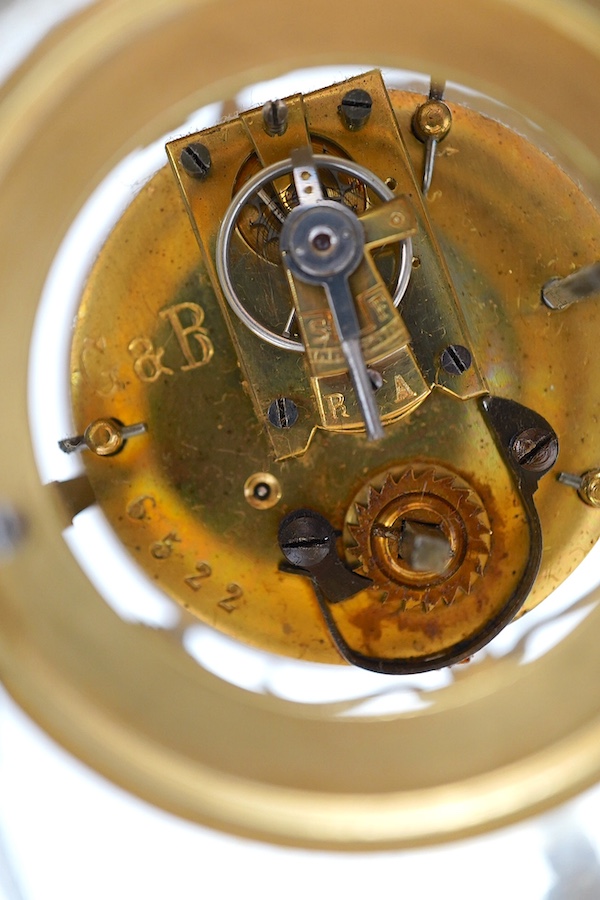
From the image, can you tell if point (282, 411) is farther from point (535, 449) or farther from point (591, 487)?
point (591, 487)

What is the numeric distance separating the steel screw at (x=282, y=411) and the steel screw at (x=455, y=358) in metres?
0.16

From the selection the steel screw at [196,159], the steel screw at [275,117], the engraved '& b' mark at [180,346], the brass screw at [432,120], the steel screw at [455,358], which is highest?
the brass screw at [432,120]

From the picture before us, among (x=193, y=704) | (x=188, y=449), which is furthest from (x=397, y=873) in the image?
(x=188, y=449)

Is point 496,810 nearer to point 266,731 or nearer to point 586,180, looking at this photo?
point 266,731

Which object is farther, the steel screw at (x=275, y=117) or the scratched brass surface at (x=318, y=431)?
the scratched brass surface at (x=318, y=431)

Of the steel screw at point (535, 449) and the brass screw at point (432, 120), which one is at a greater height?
the brass screw at point (432, 120)

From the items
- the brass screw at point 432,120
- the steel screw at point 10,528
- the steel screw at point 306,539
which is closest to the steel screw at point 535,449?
the steel screw at point 306,539

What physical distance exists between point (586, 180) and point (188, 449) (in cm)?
57

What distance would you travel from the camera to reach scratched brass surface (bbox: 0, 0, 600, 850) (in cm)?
90

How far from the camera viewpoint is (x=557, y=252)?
923 mm

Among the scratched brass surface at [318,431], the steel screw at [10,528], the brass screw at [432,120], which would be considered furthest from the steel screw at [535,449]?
the steel screw at [10,528]

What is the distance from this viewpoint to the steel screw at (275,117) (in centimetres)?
78

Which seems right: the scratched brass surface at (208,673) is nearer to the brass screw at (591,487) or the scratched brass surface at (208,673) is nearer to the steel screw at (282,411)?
the brass screw at (591,487)

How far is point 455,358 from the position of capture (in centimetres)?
82
